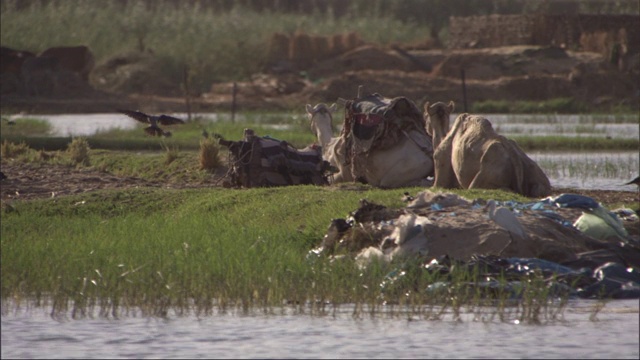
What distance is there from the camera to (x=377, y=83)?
36656 millimetres

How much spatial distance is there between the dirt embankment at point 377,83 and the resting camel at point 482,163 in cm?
2146

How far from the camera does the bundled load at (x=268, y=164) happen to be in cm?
1334

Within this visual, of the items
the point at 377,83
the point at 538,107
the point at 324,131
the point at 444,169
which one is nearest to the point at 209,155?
the point at 324,131

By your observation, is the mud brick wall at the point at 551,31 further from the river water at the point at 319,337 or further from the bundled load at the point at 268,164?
the river water at the point at 319,337

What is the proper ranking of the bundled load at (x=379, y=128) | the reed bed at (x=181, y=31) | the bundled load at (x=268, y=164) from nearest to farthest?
the bundled load at (x=379, y=128) → the bundled load at (x=268, y=164) → the reed bed at (x=181, y=31)

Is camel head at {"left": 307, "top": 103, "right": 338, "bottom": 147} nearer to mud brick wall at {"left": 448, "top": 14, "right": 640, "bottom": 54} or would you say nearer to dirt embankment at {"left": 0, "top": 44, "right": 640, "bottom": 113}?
dirt embankment at {"left": 0, "top": 44, "right": 640, "bottom": 113}

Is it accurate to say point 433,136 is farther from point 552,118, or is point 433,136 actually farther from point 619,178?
point 552,118

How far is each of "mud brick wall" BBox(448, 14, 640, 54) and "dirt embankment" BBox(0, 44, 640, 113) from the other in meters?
1.25

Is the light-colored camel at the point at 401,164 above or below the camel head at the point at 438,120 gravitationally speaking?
below

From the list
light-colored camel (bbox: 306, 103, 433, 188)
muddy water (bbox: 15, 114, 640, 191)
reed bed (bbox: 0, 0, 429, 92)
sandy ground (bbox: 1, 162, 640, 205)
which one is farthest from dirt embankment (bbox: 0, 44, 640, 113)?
light-colored camel (bbox: 306, 103, 433, 188)

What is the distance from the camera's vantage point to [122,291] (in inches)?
330

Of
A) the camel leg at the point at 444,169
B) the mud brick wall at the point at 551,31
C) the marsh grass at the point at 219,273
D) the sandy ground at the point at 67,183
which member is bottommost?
the marsh grass at the point at 219,273

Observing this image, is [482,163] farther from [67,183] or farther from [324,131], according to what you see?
[67,183]

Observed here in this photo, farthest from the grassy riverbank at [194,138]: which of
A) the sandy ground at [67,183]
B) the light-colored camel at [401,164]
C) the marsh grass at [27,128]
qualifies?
the light-colored camel at [401,164]
